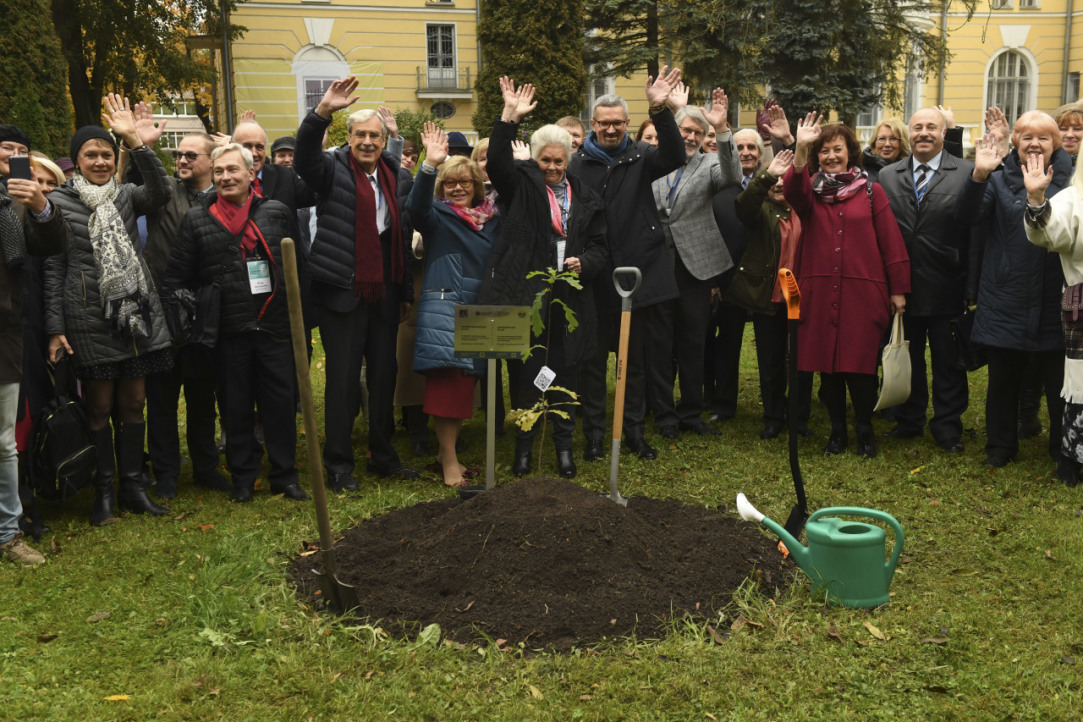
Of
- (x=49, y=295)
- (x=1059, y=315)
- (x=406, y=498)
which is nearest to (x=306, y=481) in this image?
(x=406, y=498)

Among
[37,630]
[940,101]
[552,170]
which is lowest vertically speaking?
[37,630]

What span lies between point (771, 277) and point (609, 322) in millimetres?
1312

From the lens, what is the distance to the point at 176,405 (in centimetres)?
636

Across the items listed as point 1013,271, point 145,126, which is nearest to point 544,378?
point 145,126

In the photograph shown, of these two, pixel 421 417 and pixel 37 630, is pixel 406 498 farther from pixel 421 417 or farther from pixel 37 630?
pixel 37 630

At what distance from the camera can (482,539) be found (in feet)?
15.6

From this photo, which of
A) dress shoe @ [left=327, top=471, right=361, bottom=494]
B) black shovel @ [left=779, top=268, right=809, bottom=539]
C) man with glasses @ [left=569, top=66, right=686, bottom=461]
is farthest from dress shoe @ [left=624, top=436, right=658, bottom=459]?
dress shoe @ [left=327, top=471, right=361, bottom=494]

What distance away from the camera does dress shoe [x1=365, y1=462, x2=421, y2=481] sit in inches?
268

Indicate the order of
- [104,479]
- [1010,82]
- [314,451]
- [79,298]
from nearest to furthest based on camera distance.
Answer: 1. [314,451]
2. [79,298]
3. [104,479]
4. [1010,82]

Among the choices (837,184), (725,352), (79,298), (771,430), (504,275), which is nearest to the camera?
(79,298)

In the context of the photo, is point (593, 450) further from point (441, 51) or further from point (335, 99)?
point (441, 51)

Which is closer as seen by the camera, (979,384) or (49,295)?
(49,295)

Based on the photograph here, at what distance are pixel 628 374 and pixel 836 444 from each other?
155 cm

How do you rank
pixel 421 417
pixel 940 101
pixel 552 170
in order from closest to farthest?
1. pixel 552 170
2. pixel 421 417
3. pixel 940 101
